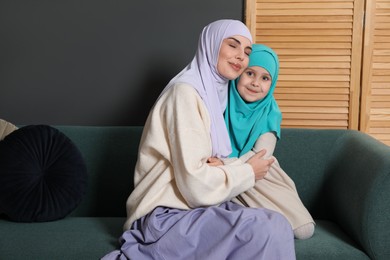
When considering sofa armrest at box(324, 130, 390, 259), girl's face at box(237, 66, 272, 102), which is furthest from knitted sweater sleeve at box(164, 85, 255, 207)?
sofa armrest at box(324, 130, 390, 259)

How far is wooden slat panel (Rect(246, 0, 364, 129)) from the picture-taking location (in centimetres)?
297

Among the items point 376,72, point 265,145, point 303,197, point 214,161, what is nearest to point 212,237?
point 214,161

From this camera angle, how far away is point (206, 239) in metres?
2.04

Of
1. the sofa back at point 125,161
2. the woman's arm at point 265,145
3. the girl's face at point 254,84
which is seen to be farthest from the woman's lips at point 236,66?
the sofa back at point 125,161

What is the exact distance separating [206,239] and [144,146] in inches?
16.8

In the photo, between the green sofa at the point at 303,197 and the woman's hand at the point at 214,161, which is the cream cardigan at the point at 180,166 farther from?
the green sofa at the point at 303,197

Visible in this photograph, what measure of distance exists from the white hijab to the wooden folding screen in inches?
36.0

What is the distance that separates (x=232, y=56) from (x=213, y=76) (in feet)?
0.35

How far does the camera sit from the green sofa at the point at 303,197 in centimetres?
213

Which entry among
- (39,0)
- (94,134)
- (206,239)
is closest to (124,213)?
(94,134)

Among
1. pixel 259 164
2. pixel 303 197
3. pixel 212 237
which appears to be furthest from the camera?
pixel 303 197

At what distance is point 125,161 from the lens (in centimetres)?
275

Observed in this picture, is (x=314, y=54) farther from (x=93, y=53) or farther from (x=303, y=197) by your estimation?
(x=93, y=53)

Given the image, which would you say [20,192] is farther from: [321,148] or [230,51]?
[321,148]
